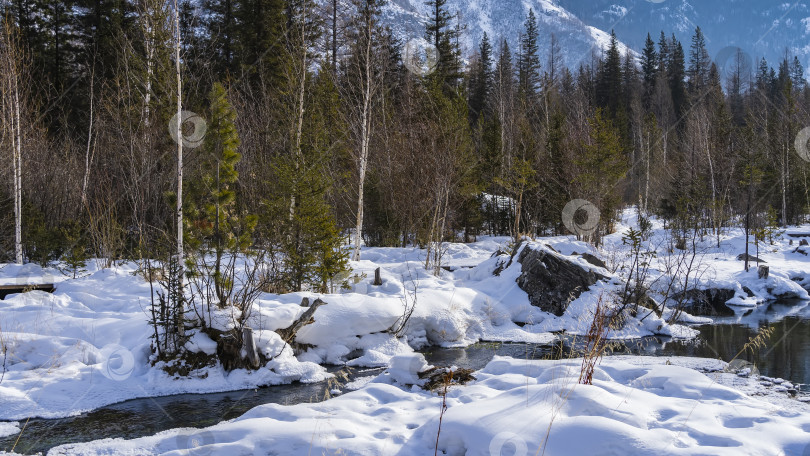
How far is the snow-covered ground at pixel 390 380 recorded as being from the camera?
430 centimetres

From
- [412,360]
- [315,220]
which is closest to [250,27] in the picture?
[315,220]

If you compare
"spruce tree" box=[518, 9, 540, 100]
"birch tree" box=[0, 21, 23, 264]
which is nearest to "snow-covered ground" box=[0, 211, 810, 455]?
"birch tree" box=[0, 21, 23, 264]

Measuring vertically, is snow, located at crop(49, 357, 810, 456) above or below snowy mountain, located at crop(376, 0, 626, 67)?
below

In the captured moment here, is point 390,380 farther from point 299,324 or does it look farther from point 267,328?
point 267,328

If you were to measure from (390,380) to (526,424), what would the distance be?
2.68m

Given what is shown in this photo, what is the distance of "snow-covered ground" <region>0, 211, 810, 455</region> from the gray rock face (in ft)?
0.75

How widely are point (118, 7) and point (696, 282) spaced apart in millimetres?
25640

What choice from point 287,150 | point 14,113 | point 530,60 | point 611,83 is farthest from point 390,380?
point 611,83

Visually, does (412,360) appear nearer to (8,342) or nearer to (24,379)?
(24,379)

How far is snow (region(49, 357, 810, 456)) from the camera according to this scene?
3.99 m

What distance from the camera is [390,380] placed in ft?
21.8

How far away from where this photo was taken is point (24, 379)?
7086 millimetres

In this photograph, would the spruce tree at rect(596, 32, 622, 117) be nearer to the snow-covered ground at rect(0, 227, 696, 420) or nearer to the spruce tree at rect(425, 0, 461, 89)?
the spruce tree at rect(425, 0, 461, 89)

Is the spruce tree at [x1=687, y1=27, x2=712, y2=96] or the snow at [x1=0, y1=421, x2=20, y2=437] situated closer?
the snow at [x1=0, y1=421, x2=20, y2=437]
